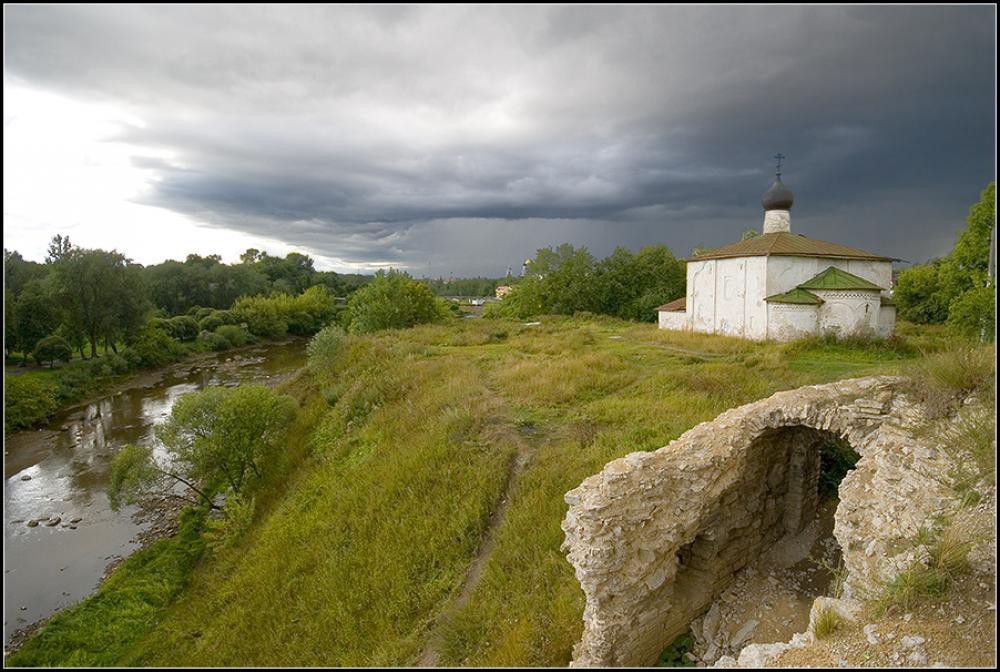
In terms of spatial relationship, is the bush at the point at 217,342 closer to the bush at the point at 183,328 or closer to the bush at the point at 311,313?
the bush at the point at 183,328

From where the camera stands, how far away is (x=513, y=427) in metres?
13.4

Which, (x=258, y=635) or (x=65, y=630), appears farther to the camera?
(x=65, y=630)

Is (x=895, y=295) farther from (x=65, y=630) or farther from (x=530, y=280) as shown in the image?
(x=65, y=630)

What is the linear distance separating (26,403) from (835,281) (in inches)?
1562

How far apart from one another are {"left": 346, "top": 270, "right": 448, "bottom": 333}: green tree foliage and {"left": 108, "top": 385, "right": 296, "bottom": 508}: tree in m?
18.6

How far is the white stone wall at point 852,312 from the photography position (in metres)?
21.1

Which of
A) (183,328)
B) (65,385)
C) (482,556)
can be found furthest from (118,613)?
(183,328)

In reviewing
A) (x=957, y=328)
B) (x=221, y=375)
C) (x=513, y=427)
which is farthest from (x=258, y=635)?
(x=221, y=375)

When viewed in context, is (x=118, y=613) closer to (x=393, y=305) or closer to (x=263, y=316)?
(x=393, y=305)

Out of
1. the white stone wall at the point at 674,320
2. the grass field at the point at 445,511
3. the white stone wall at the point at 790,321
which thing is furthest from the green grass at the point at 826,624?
the white stone wall at the point at 674,320

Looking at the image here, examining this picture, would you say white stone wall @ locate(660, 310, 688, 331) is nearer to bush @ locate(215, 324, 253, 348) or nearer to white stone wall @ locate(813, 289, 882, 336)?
white stone wall @ locate(813, 289, 882, 336)

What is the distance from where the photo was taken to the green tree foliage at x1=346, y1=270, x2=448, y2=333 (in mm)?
37094

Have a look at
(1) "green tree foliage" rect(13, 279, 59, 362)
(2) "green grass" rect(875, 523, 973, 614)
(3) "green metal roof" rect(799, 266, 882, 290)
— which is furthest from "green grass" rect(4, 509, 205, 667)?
(1) "green tree foliage" rect(13, 279, 59, 362)

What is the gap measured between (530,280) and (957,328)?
30.5 meters
